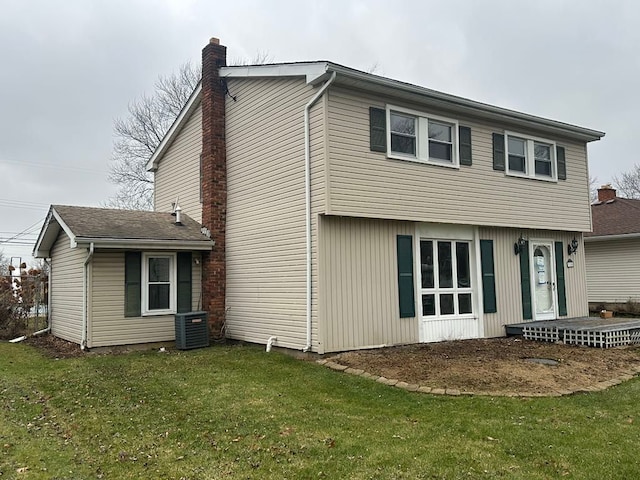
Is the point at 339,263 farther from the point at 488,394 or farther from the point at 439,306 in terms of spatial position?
the point at 488,394

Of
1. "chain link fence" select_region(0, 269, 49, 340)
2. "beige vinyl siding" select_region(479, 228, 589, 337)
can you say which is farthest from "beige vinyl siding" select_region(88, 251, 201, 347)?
"beige vinyl siding" select_region(479, 228, 589, 337)

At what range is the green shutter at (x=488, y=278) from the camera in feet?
37.7

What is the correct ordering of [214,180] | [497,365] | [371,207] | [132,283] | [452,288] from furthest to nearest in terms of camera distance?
1. [214,180]
2. [452,288]
3. [132,283]
4. [371,207]
5. [497,365]

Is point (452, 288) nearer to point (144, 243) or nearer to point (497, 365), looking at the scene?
point (497, 365)

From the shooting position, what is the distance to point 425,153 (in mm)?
10422

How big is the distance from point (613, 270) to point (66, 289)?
17550mm

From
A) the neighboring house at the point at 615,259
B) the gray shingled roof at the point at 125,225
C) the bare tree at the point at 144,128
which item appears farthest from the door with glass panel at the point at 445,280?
the bare tree at the point at 144,128

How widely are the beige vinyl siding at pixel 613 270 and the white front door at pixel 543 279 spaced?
6.93 metres

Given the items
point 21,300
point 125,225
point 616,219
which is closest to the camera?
point 125,225

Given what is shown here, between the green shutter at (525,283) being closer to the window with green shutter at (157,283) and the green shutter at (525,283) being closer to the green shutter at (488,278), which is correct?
the green shutter at (488,278)

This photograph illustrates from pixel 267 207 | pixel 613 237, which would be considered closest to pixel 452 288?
pixel 267 207

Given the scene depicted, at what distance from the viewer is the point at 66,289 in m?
12.1

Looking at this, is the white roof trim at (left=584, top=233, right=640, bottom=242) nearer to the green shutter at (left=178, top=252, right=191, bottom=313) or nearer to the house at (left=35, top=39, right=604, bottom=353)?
the house at (left=35, top=39, right=604, bottom=353)

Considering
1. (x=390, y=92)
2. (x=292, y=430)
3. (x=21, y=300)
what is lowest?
(x=292, y=430)
